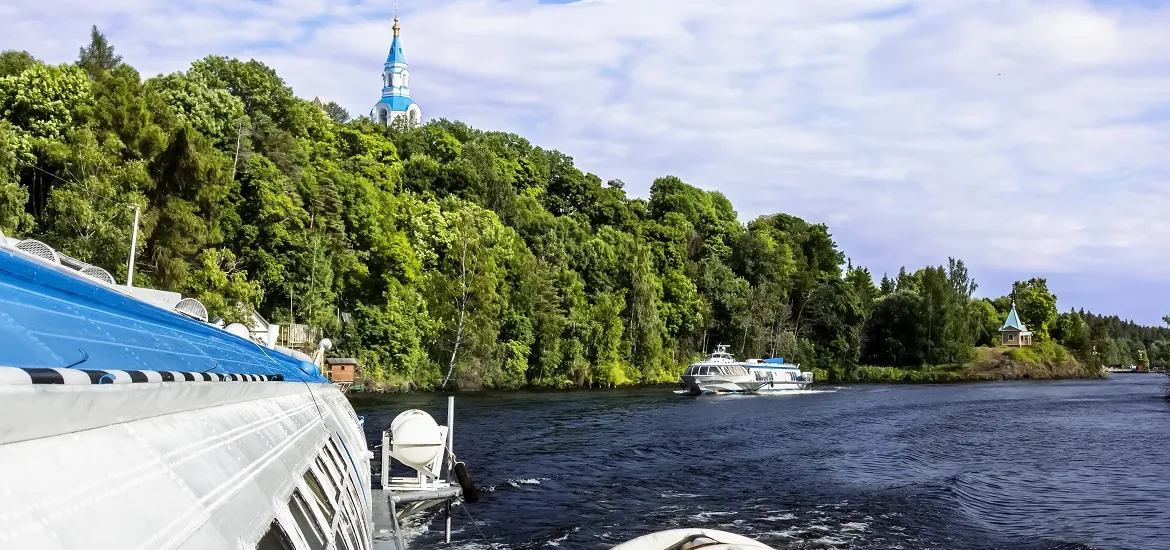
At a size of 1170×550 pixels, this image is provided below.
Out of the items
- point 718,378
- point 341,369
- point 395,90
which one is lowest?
point 718,378

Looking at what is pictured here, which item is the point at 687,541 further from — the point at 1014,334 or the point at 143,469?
the point at 1014,334

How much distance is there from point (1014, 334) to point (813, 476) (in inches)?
4575

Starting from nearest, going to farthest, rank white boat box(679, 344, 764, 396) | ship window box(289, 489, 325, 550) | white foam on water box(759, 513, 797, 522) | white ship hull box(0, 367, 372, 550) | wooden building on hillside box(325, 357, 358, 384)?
1. white ship hull box(0, 367, 372, 550)
2. ship window box(289, 489, 325, 550)
3. white foam on water box(759, 513, 797, 522)
4. wooden building on hillside box(325, 357, 358, 384)
5. white boat box(679, 344, 764, 396)

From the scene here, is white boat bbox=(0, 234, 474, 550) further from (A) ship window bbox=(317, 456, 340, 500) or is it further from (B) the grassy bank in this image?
(B) the grassy bank

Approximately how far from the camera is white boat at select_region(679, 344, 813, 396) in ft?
225

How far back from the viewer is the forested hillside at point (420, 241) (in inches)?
1902

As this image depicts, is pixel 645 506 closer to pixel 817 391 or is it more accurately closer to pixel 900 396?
pixel 900 396

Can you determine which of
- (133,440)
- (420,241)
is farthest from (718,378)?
(133,440)

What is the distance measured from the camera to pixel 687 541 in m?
6.51

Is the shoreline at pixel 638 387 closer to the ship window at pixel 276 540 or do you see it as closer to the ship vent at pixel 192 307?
the ship vent at pixel 192 307

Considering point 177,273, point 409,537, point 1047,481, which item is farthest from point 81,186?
point 1047,481

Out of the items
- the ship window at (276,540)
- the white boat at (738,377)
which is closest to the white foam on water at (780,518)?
the ship window at (276,540)

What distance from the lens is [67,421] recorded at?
2.68m

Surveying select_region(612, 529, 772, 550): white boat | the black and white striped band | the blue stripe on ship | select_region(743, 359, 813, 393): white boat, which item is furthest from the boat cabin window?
select_region(743, 359, 813, 393): white boat
